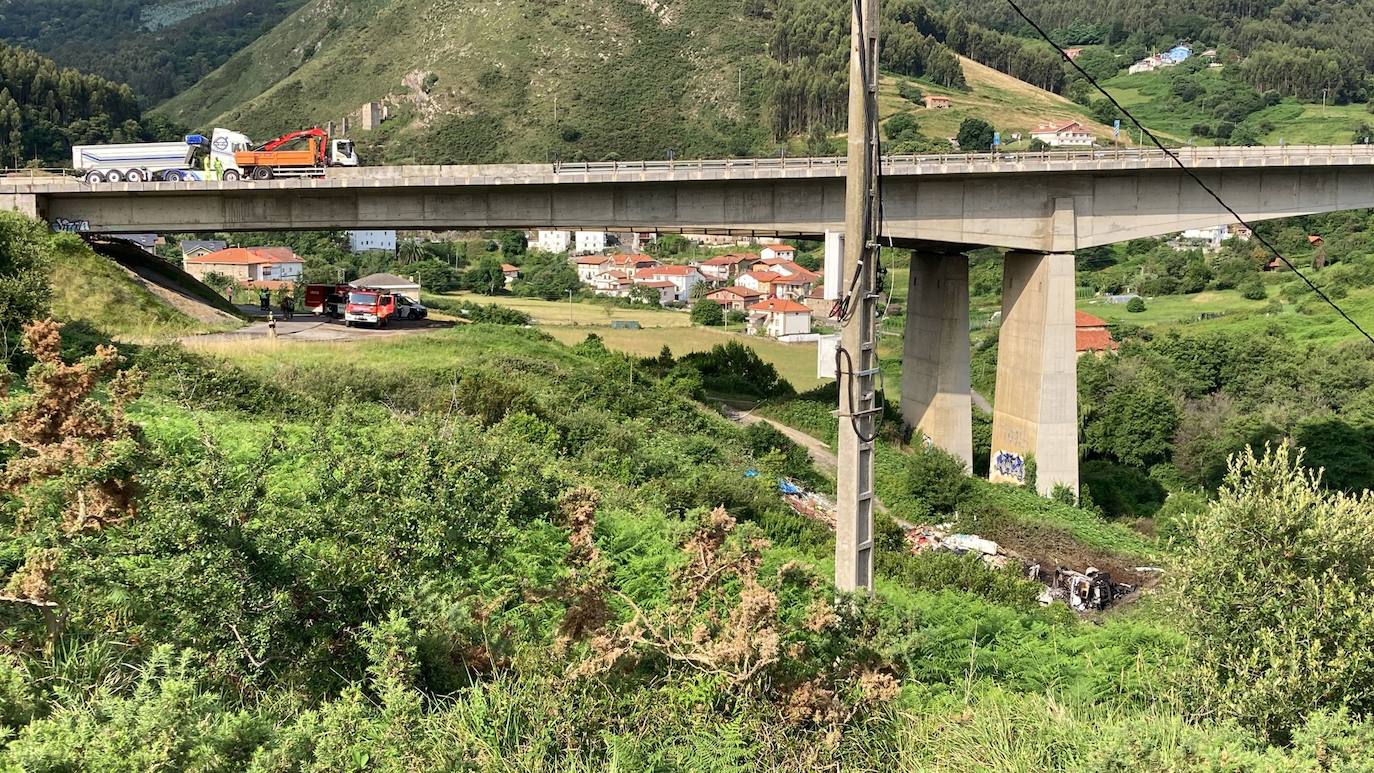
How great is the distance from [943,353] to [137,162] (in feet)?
95.0

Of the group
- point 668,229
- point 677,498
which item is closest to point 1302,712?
point 677,498

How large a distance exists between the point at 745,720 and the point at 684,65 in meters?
139

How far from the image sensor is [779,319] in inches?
3036

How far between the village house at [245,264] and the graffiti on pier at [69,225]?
43562 mm

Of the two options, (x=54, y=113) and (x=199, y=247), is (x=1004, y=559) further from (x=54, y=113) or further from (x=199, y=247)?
(x=54, y=113)

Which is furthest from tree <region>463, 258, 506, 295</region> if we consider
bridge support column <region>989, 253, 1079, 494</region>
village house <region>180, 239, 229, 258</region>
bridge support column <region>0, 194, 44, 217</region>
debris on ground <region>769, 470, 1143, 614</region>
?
debris on ground <region>769, 470, 1143, 614</region>

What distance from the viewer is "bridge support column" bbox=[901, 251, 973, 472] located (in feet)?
120

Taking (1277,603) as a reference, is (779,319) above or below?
below

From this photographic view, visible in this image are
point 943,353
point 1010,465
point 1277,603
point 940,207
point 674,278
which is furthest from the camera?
point 674,278

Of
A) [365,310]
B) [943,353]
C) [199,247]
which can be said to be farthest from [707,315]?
[199,247]

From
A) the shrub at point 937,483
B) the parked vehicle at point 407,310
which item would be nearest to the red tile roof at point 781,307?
the parked vehicle at point 407,310

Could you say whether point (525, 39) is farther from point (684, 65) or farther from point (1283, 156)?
point (1283, 156)

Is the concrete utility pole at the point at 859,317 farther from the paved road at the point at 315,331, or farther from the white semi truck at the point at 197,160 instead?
the white semi truck at the point at 197,160

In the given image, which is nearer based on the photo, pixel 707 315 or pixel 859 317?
pixel 859 317
